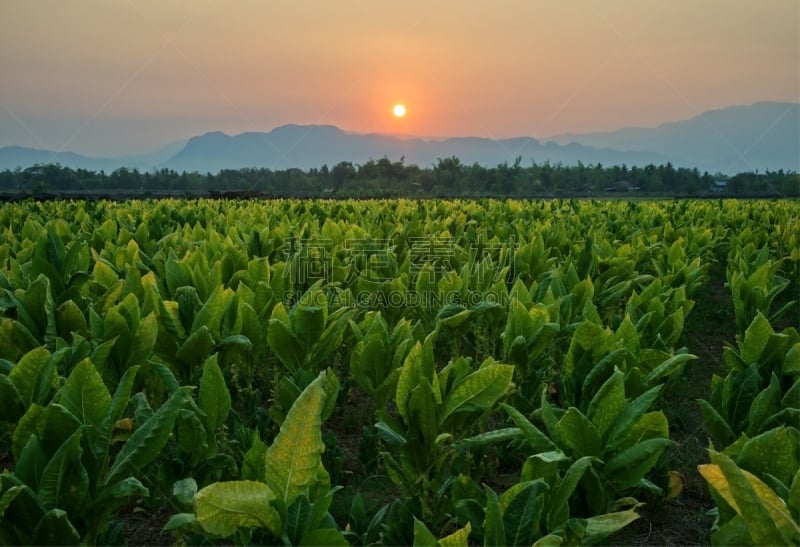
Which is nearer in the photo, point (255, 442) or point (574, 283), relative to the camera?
point (255, 442)

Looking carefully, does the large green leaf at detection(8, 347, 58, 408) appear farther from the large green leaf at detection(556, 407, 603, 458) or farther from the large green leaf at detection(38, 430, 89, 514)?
the large green leaf at detection(556, 407, 603, 458)

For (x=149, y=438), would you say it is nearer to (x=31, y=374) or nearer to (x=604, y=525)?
(x=31, y=374)

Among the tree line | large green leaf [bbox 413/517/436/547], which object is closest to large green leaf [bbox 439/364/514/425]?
large green leaf [bbox 413/517/436/547]

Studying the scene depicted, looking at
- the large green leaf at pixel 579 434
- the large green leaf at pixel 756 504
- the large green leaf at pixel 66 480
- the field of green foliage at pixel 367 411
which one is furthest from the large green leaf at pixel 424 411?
the large green leaf at pixel 66 480

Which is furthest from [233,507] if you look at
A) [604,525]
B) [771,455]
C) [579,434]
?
[771,455]

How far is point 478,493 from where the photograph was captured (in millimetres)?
2240

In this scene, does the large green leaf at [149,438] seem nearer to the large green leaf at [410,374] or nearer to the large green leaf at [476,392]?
the large green leaf at [410,374]

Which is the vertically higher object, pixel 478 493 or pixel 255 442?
pixel 255 442

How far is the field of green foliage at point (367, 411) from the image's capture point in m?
1.83

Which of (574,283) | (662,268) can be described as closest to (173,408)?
(574,283)

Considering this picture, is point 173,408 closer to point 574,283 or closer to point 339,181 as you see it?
point 574,283

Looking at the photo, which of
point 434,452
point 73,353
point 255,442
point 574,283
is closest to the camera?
point 255,442

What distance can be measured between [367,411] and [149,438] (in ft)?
8.38

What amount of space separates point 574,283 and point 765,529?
10.5 ft
